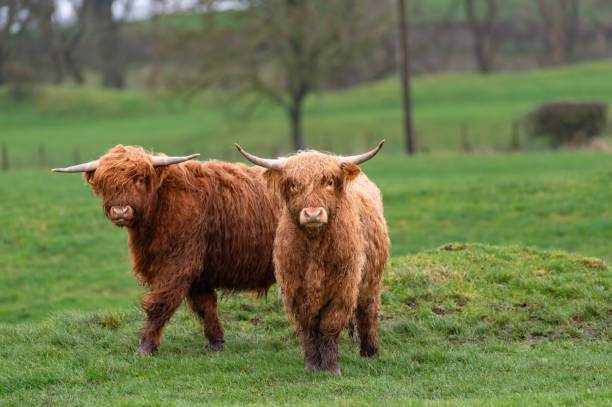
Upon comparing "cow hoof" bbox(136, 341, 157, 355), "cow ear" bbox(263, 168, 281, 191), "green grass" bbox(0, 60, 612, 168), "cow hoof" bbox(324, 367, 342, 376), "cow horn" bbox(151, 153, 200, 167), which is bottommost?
"green grass" bbox(0, 60, 612, 168)

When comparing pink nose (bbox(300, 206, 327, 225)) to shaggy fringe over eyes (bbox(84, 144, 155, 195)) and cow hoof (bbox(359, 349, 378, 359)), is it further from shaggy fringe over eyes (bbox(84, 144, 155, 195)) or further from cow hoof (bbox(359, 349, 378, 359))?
shaggy fringe over eyes (bbox(84, 144, 155, 195))

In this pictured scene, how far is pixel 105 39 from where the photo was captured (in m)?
57.7

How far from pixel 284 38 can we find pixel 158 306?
93.5 ft

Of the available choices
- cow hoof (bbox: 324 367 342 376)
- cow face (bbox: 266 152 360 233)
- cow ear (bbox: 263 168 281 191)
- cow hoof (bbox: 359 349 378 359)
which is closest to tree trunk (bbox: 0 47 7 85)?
cow ear (bbox: 263 168 281 191)

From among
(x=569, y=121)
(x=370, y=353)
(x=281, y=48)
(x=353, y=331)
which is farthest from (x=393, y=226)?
(x=281, y=48)

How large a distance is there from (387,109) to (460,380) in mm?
40920

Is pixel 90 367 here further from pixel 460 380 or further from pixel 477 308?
pixel 477 308

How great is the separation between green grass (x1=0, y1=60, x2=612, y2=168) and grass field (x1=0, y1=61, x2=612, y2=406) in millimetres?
11154

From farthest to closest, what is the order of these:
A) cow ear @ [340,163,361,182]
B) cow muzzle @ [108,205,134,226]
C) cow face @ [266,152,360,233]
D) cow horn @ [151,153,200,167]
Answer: cow horn @ [151,153,200,167], cow muzzle @ [108,205,134,226], cow ear @ [340,163,361,182], cow face @ [266,152,360,233]

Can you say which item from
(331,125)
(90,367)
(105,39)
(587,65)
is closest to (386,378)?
(90,367)

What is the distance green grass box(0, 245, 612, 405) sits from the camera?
629cm

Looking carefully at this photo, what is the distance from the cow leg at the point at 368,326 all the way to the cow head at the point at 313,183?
115 cm

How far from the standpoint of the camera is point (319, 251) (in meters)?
6.63

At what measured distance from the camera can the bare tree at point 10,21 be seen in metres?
51.7
